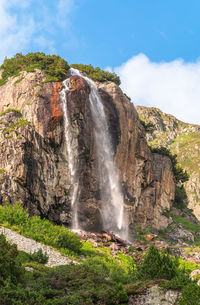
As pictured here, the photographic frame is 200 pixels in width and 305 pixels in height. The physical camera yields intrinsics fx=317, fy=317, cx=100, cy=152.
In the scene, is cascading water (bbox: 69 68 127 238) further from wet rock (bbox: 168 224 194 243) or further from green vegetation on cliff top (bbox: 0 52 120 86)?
wet rock (bbox: 168 224 194 243)

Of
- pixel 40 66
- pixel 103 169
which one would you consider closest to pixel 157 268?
pixel 103 169

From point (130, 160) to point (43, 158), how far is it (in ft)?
52.6

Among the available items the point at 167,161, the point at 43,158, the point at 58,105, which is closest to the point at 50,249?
the point at 43,158

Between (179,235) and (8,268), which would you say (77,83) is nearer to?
(179,235)

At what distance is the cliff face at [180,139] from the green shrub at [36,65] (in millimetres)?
97581

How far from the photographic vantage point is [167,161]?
56406 mm

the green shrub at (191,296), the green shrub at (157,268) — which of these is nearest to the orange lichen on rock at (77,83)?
the green shrub at (157,268)

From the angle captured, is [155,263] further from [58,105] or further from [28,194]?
[58,105]

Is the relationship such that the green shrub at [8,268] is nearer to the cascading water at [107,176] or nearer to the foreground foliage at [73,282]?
the foreground foliage at [73,282]

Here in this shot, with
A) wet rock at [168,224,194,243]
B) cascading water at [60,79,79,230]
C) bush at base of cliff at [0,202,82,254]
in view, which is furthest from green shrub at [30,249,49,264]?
wet rock at [168,224,194,243]

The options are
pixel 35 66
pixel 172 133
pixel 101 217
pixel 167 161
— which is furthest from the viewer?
pixel 172 133

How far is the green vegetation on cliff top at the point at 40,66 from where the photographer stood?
41156 millimetres

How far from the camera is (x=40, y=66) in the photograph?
42781mm

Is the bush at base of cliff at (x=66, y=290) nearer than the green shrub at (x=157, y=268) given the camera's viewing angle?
Yes
